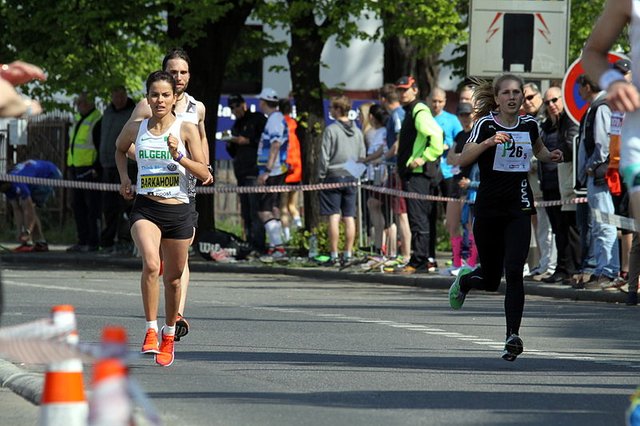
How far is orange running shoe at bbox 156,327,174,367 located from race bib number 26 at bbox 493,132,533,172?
2523 millimetres

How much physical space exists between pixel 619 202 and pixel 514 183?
249 inches

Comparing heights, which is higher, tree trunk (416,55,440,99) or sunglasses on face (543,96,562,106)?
tree trunk (416,55,440,99)

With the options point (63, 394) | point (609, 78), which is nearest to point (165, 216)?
point (609, 78)

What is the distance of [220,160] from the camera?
36.6 m

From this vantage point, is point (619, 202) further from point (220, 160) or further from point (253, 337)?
point (220, 160)

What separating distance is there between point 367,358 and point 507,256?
1157mm

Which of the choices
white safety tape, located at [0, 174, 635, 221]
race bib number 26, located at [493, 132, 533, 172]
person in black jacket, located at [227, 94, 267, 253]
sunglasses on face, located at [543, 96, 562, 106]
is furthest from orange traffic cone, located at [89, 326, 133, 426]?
person in black jacket, located at [227, 94, 267, 253]

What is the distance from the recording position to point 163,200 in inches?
407

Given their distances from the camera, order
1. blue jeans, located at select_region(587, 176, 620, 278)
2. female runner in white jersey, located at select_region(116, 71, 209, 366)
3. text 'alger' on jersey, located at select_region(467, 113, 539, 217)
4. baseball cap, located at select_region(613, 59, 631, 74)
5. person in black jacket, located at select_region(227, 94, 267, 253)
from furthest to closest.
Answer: person in black jacket, located at select_region(227, 94, 267, 253)
blue jeans, located at select_region(587, 176, 620, 278)
baseball cap, located at select_region(613, 59, 631, 74)
text 'alger' on jersey, located at select_region(467, 113, 539, 217)
female runner in white jersey, located at select_region(116, 71, 209, 366)

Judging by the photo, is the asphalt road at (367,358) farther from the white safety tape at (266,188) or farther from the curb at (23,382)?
the white safety tape at (266,188)

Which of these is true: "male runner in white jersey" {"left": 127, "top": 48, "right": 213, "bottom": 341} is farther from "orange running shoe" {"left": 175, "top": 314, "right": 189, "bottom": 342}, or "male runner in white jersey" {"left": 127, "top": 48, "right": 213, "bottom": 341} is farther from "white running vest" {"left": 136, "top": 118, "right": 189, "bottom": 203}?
"white running vest" {"left": 136, "top": 118, "right": 189, "bottom": 203}

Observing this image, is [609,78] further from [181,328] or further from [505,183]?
[181,328]

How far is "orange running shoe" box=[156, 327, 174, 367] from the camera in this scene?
33.3ft

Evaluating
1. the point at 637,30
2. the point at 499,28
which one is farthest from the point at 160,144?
the point at 499,28
